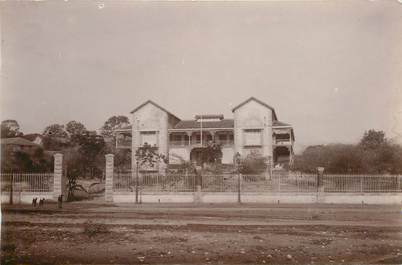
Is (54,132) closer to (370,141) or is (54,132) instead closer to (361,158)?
(370,141)

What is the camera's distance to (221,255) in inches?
376

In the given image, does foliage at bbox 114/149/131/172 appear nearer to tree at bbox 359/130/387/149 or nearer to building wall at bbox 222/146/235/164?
building wall at bbox 222/146/235/164

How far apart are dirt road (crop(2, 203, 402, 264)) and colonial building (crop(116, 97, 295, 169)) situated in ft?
72.6

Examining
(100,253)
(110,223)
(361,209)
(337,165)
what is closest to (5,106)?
(110,223)

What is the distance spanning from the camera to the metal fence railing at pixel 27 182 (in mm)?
22906

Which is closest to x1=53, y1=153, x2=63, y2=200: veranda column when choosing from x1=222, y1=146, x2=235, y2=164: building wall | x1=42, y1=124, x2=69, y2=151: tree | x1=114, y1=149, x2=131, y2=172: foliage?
x1=114, y1=149, x2=131, y2=172: foliage

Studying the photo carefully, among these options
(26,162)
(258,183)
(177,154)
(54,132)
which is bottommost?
(258,183)

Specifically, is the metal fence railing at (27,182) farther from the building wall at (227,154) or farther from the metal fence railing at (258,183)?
the building wall at (227,154)

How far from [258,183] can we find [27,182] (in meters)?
13.0

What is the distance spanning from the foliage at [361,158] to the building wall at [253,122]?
6188mm

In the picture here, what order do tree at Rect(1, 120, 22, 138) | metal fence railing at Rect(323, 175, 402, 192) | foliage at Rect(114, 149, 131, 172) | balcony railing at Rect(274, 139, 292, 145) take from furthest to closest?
foliage at Rect(114, 149, 131, 172)
balcony railing at Rect(274, 139, 292, 145)
metal fence railing at Rect(323, 175, 402, 192)
tree at Rect(1, 120, 22, 138)

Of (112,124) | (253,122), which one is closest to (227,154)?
Result: (253,122)

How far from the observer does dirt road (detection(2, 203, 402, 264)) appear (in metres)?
9.39

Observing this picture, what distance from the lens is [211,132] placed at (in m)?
40.4
